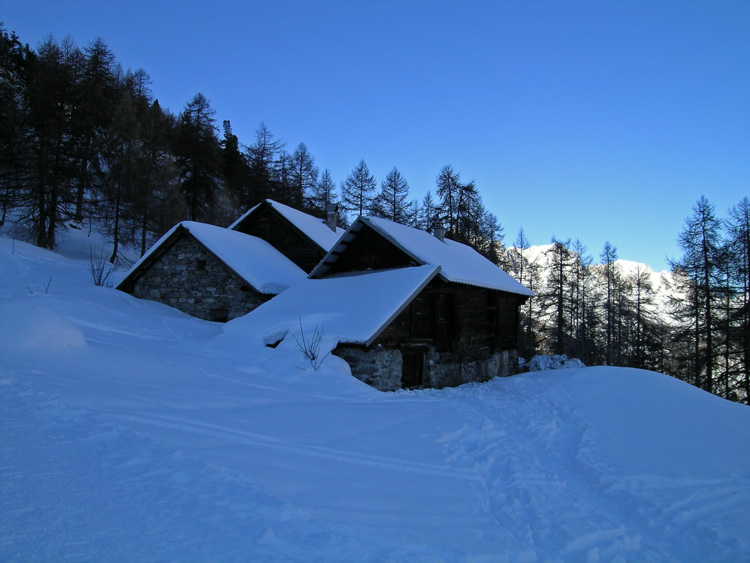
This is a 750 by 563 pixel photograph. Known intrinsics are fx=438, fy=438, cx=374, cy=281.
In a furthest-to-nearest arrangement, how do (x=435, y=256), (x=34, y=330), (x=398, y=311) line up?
(x=435, y=256) < (x=398, y=311) < (x=34, y=330)

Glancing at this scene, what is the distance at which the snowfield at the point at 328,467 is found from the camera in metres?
3.08

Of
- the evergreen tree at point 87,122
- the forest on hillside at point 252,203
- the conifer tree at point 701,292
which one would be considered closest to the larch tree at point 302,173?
the forest on hillside at point 252,203

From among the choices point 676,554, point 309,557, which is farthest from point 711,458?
point 309,557

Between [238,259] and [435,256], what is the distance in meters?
7.99

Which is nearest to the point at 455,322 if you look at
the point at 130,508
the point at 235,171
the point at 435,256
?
the point at 435,256

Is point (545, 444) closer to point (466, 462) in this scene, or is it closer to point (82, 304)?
point (466, 462)

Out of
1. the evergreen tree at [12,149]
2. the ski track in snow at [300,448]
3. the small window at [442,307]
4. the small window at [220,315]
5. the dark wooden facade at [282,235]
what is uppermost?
the evergreen tree at [12,149]

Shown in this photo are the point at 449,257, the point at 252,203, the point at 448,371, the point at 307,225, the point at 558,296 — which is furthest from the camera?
the point at 252,203

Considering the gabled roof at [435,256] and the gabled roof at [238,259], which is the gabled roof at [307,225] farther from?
the gabled roof at [435,256]

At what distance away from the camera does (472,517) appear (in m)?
3.97

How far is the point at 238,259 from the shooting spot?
1795 centimetres

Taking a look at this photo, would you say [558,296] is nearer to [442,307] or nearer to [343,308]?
[442,307]

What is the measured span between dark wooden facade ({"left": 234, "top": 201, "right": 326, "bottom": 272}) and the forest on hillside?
8270 mm

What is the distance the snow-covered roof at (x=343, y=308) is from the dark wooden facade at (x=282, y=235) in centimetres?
582
